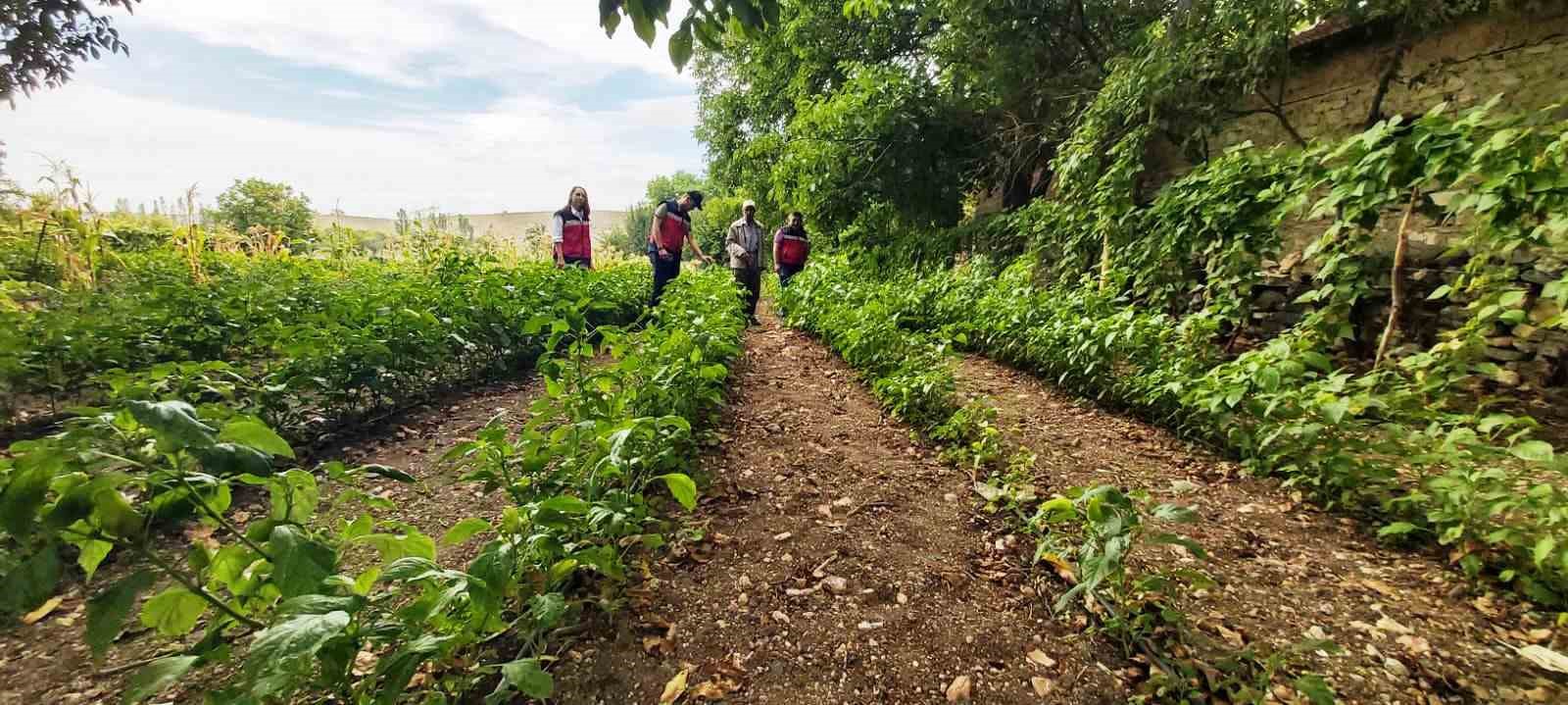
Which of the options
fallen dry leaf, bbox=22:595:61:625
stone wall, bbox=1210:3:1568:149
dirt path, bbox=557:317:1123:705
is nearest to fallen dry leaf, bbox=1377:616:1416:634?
dirt path, bbox=557:317:1123:705

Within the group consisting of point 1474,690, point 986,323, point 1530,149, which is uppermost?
point 1530,149

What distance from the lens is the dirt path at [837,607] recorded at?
5.41 feet

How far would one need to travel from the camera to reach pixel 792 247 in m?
9.72

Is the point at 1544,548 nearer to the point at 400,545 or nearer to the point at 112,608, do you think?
the point at 400,545

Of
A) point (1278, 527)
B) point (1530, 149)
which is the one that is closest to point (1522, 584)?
point (1278, 527)

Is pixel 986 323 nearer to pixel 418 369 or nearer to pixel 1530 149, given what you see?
pixel 1530 149

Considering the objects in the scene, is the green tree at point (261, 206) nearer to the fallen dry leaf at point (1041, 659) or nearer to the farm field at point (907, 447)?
the farm field at point (907, 447)

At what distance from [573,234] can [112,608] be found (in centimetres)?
705

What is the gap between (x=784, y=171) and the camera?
411 inches

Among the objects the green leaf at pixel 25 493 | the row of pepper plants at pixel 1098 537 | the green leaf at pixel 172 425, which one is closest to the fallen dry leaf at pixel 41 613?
the green leaf at pixel 25 493

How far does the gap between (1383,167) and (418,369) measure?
19.3 feet

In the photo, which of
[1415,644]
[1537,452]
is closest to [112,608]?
[1415,644]

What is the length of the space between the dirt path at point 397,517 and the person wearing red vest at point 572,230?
323cm

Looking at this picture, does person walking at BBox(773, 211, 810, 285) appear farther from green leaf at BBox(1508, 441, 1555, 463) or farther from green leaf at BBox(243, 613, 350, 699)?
green leaf at BBox(243, 613, 350, 699)
